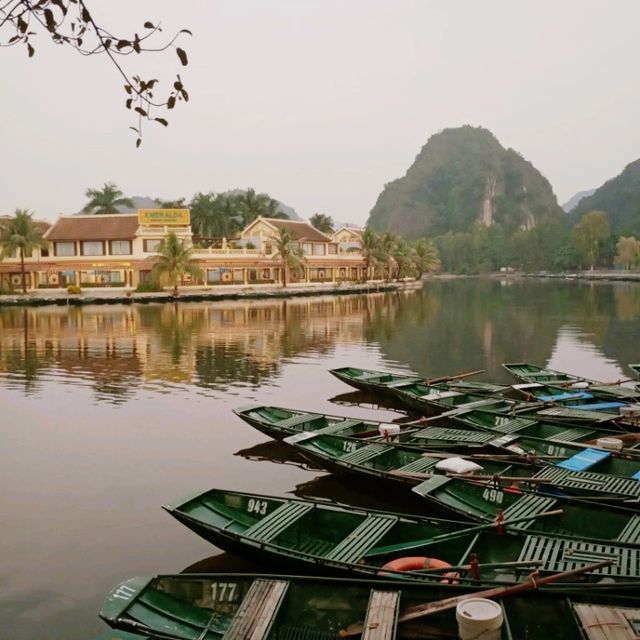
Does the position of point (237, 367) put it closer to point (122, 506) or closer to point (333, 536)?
point (122, 506)

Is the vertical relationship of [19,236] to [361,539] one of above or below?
above

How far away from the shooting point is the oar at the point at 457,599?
6.33 meters

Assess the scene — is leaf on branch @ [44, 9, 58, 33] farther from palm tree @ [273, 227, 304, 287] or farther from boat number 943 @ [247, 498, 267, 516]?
palm tree @ [273, 227, 304, 287]

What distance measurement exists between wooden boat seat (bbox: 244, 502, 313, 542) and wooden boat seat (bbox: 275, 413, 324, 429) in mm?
4778

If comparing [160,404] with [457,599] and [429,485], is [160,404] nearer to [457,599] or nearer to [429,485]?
[429,485]

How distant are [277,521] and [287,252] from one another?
201ft

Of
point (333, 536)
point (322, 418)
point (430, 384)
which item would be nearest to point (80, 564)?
point (333, 536)

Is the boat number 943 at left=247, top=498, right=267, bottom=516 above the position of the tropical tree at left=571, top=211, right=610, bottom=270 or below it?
below

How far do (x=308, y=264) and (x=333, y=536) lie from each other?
227 feet

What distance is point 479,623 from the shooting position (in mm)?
5840

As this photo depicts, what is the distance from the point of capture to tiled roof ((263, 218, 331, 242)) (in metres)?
76.0

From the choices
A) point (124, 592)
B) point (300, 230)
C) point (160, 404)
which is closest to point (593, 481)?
point (124, 592)

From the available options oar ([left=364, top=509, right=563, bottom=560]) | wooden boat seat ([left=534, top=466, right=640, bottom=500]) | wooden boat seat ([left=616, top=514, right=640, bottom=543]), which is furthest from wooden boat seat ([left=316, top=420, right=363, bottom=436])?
wooden boat seat ([left=616, top=514, right=640, bottom=543])

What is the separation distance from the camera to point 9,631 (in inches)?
313
